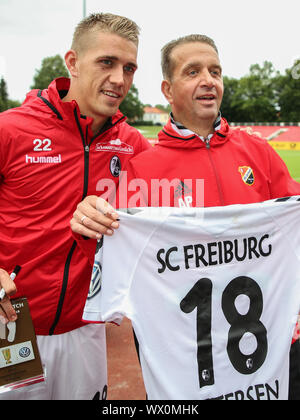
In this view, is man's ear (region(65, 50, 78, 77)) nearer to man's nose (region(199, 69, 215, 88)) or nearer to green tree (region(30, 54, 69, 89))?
man's nose (region(199, 69, 215, 88))

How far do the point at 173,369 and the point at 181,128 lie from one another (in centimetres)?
120

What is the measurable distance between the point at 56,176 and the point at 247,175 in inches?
40.4

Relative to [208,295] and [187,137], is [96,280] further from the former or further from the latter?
[187,137]

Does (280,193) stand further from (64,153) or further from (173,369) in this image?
(64,153)

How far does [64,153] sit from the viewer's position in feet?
7.04

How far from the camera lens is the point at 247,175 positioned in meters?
2.04

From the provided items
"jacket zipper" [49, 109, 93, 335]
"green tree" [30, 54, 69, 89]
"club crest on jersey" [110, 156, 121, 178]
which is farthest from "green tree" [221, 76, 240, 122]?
"jacket zipper" [49, 109, 93, 335]

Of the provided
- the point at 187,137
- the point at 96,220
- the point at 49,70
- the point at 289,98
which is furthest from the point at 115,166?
the point at 289,98

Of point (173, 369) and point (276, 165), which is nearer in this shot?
point (173, 369)

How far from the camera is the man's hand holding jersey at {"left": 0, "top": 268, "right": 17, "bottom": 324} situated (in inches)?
73.1

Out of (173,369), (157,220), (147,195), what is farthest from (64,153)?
(173,369)

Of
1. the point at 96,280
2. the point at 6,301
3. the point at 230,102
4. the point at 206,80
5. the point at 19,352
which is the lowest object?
the point at 19,352

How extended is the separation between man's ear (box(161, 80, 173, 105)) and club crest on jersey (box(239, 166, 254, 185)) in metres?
0.54

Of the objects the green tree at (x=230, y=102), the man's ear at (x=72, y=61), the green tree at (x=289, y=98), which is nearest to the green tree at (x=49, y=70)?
the green tree at (x=230, y=102)
